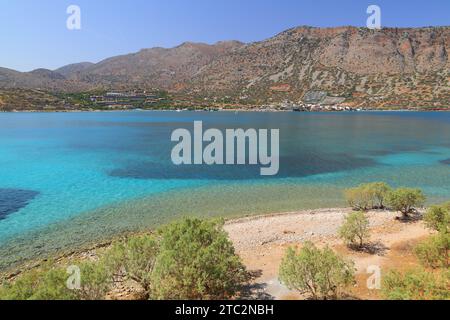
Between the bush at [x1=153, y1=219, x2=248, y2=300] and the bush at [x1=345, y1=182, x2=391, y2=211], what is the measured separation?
19295 mm

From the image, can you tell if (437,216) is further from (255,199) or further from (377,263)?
(255,199)

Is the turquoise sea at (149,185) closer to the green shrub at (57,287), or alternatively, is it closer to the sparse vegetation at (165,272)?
the green shrub at (57,287)

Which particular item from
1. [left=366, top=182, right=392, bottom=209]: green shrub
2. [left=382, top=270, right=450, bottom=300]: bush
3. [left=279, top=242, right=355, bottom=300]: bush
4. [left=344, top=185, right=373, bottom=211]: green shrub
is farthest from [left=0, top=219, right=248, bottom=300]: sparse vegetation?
[left=366, top=182, right=392, bottom=209]: green shrub

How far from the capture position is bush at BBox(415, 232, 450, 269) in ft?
50.1

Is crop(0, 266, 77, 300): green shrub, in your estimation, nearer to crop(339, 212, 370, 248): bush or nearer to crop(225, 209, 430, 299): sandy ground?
crop(225, 209, 430, 299): sandy ground

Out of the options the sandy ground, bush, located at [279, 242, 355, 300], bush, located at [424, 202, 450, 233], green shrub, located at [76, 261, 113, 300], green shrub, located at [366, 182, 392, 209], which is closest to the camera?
green shrub, located at [76, 261, 113, 300]

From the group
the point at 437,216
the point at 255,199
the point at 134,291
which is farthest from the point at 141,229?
the point at 437,216

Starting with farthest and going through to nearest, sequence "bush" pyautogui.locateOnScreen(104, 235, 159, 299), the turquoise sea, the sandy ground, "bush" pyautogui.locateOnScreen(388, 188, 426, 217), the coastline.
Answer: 1. the turquoise sea
2. "bush" pyautogui.locateOnScreen(388, 188, 426, 217)
3. the coastline
4. the sandy ground
5. "bush" pyautogui.locateOnScreen(104, 235, 159, 299)

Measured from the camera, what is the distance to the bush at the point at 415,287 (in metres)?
10.6

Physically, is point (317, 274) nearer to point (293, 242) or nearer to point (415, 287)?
point (415, 287)

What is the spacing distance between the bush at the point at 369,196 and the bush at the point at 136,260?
72.8ft

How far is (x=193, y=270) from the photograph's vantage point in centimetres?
1266

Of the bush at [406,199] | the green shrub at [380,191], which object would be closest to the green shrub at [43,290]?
the bush at [406,199]

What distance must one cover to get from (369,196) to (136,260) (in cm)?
2406
